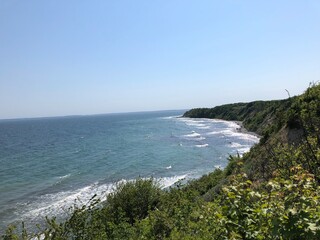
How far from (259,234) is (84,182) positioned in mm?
36123

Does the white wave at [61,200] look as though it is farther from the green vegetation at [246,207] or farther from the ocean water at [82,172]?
the green vegetation at [246,207]

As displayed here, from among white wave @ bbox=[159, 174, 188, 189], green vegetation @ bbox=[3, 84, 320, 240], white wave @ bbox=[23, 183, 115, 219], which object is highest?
green vegetation @ bbox=[3, 84, 320, 240]

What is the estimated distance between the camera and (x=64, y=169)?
46938 millimetres

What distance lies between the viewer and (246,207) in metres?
4.39

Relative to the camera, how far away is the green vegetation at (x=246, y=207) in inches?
151

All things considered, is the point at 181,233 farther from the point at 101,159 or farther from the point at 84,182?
the point at 101,159

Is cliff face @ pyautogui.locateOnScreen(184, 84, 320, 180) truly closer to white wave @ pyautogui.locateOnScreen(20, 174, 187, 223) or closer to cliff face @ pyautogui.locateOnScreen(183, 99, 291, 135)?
cliff face @ pyautogui.locateOnScreen(183, 99, 291, 135)

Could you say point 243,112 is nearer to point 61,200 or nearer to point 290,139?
point 290,139

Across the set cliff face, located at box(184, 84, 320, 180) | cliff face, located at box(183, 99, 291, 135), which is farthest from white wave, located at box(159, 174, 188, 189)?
cliff face, located at box(183, 99, 291, 135)

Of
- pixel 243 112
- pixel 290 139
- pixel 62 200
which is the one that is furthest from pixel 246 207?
pixel 243 112

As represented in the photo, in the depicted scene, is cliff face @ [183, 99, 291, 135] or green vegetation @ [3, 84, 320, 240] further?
cliff face @ [183, 99, 291, 135]

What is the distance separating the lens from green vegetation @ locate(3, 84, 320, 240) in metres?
3.85

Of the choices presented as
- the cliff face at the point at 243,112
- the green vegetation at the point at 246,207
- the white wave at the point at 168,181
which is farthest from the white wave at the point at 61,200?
the cliff face at the point at 243,112

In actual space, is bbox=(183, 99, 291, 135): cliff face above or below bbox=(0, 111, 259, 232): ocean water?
above
